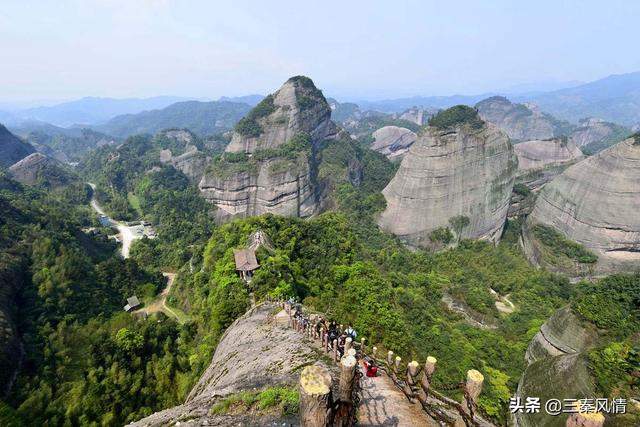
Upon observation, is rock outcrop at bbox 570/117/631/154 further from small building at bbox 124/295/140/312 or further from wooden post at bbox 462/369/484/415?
wooden post at bbox 462/369/484/415

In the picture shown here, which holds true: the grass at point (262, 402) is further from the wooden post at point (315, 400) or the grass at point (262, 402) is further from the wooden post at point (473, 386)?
the wooden post at point (315, 400)

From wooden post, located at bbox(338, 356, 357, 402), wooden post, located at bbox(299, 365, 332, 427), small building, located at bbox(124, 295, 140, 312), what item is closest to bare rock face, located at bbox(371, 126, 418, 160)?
small building, located at bbox(124, 295, 140, 312)

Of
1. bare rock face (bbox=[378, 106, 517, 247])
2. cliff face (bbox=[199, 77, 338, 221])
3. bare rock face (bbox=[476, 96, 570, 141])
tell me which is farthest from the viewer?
bare rock face (bbox=[476, 96, 570, 141])

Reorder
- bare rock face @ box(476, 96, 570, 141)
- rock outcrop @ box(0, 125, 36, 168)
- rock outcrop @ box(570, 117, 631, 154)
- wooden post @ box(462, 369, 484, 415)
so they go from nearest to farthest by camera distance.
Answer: wooden post @ box(462, 369, 484, 415) → rock outcrop @ box(0, 125, 36, 168) → rock outcrop @ box(570, 117, 631, 154) → bare rock face @ box(476, 96, 570, 141)

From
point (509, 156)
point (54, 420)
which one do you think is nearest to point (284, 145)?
point (509, 156)

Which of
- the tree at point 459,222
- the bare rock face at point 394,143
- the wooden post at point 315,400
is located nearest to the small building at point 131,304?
the wooden post at point 315,400

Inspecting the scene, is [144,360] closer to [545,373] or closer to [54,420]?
[54,420]

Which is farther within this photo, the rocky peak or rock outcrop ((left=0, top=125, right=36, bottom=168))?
rock outcrop ((left=0, top=125, right=36, bottom=168))

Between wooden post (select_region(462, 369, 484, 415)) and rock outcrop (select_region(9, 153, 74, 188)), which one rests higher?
wooden post (select_region(462, 369, 484, 415))
